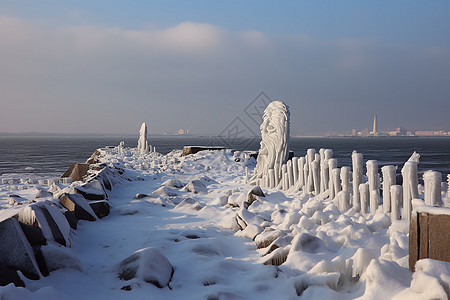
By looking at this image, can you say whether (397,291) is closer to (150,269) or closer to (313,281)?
(313,281)

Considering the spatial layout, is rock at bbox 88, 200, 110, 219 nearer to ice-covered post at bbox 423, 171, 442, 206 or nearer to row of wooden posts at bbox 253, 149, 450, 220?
row of wooden posts at bbox 253, 149, 450, 220

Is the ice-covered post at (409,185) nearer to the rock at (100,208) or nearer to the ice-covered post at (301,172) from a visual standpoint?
the ice-covered post at (301,172)

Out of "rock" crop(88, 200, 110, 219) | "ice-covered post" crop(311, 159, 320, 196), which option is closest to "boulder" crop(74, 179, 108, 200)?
"rock" crop(88, 200, 110, 219)

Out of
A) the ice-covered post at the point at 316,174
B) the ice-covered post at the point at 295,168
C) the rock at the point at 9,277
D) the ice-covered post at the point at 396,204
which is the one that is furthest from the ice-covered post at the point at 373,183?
the rock at the point at 9,277

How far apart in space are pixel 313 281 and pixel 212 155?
49.2 ft

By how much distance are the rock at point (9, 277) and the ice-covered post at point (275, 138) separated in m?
7.15

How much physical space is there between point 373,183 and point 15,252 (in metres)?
4.68

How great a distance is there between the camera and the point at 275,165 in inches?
366

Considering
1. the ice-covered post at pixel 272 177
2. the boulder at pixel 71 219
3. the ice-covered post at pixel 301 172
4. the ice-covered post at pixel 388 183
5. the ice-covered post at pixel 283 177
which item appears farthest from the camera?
the ice-covered post at pixel 272 177

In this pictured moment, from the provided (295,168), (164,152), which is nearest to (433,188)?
(295,168)

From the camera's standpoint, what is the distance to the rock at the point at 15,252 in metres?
2.83

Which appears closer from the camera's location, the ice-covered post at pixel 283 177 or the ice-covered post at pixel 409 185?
the ice-covered post at pixel 409 185

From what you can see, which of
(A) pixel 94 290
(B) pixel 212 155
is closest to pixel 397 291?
(A) pixel 94 290

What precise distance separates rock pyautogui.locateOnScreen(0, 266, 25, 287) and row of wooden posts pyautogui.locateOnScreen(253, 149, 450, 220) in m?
4.25
